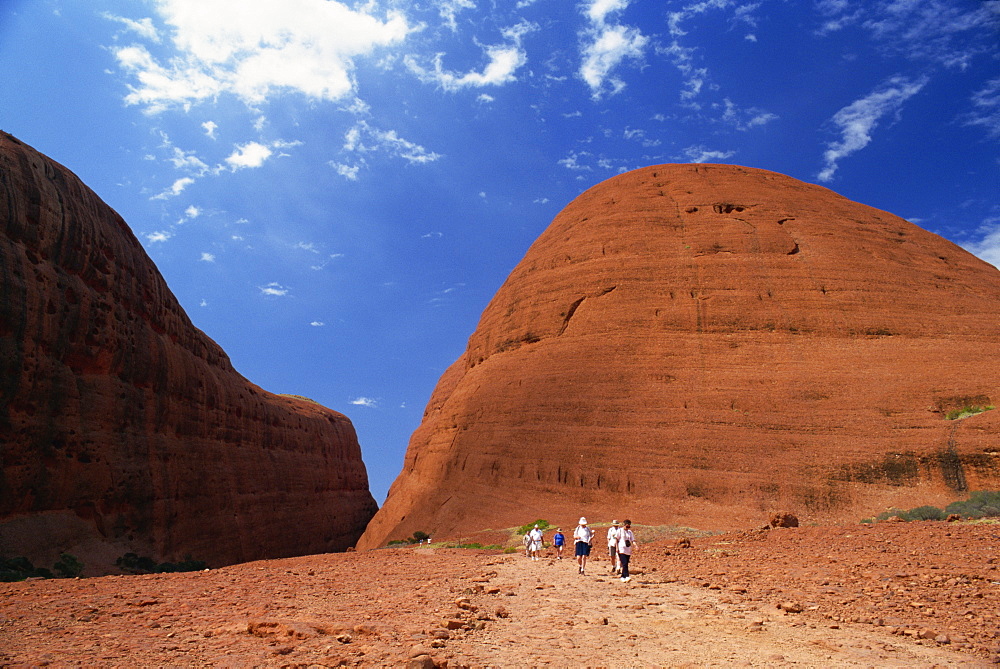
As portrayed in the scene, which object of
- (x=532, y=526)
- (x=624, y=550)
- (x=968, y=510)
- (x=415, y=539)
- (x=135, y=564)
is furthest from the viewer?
(x=415, y=539)

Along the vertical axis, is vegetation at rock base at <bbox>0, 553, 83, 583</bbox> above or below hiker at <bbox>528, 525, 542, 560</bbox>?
below

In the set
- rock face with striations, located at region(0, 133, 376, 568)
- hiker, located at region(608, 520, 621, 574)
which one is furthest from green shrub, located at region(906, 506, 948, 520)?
rock face with striations, located at region(0, 133, 376, 568)

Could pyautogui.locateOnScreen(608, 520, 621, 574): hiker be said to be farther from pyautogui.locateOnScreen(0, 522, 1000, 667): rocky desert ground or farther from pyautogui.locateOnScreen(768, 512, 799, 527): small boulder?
pyautogui.locateOnScreen(768, 512, 799, 527): small boulder

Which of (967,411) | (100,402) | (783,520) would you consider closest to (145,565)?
(100,402)

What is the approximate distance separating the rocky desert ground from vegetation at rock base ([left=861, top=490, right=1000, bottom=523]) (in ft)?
12.7

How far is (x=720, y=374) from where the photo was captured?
23.4 metres

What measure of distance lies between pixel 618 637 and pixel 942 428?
758 inches

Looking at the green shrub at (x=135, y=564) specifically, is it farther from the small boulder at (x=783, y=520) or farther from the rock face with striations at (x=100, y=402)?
the small boulder at (x=783, y=520)

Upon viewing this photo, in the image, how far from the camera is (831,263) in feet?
87.7

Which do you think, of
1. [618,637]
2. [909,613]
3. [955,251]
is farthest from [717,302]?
[618,637]

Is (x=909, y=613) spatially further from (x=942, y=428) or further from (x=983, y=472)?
(x=942, y=428)

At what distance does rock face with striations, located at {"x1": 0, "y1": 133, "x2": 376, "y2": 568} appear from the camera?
15.9m

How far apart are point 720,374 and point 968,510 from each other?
960cm

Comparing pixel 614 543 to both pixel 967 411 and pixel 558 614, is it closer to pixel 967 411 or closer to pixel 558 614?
pixel 558 614
